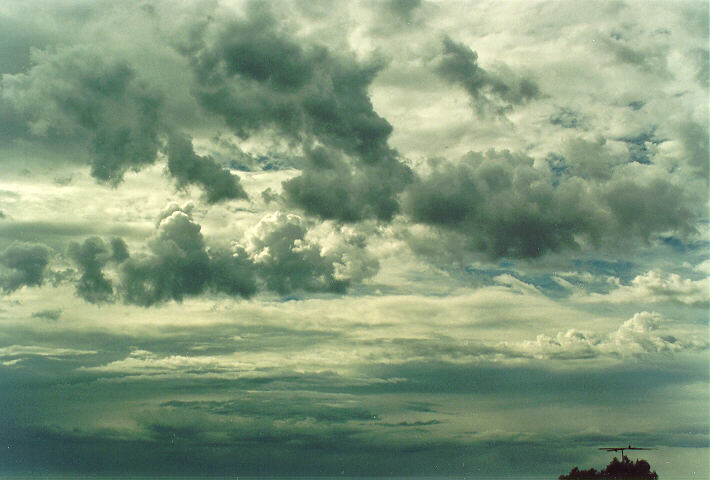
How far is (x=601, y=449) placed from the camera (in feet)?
558

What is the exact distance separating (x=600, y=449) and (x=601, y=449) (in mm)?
980

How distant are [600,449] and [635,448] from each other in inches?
355

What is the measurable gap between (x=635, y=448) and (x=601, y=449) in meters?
8.70

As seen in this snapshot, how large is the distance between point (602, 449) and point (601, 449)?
0.98m

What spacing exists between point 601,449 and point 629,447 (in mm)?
7631

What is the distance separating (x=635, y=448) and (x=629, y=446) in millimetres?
6824

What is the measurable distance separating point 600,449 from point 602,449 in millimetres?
1962

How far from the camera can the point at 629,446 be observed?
6841 inches

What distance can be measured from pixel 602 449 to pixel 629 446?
935 cm

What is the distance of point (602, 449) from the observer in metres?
171

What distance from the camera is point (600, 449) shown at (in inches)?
6663

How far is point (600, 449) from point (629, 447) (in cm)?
819
